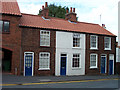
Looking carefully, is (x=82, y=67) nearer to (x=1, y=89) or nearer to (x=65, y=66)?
(x=65, y=66)

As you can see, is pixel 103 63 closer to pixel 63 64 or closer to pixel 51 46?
pixel 63 64

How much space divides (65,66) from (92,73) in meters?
4.72

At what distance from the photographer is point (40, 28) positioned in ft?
65.2

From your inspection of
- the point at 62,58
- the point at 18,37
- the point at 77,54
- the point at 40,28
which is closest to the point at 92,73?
the point at 77,54

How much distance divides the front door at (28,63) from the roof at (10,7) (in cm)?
486

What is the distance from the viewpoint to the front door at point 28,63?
1880 cm

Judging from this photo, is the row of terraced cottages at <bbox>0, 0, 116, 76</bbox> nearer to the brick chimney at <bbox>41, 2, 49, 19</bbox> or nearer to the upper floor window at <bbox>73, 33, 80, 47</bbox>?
the upper floor window at <bbox>73, 33, 80, 47</bbox>

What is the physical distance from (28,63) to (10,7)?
7.01m

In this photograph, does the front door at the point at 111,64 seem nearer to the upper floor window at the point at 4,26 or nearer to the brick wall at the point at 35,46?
the brick wall at the point at 35,46

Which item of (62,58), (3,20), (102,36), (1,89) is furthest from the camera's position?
(102,36)

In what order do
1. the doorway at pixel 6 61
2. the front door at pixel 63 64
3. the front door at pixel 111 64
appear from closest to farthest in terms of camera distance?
the doorway at pixel 6 61 → the front door at pixel 63 64 → the front door at pixel 111 64

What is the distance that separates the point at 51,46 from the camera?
20438mm

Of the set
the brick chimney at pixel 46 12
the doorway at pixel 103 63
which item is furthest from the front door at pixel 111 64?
the brick chimney at pixel 46 12

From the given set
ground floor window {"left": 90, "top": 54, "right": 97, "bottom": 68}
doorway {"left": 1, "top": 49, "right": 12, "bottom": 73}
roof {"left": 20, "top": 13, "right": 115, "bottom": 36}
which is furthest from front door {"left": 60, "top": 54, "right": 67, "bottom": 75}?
doorway {"left": 1, "top": 49, "right": 12, "bottom": 73}
